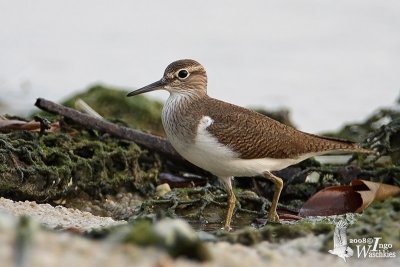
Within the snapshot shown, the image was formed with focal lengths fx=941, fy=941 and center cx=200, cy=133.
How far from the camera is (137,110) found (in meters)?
11.9

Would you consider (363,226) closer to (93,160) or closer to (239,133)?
(239,133)

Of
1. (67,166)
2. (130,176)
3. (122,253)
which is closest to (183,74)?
(130,176)

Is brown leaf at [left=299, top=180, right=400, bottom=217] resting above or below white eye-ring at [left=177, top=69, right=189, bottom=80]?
below

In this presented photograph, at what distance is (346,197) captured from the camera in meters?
7.97

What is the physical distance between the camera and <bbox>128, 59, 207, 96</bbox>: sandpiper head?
8.52 metres

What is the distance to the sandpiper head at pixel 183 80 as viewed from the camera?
8.52 meters

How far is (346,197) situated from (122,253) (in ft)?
13.7

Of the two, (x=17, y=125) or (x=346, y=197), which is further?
(x=17, y=125)

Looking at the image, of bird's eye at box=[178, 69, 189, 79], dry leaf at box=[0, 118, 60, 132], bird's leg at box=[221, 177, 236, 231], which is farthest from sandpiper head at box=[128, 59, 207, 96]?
dry leaf at box=[0, 118, 60, 132]

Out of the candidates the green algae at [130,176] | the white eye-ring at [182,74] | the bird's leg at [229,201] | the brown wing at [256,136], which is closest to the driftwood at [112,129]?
the green algae at [130,176]

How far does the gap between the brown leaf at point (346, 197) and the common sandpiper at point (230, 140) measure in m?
0.33

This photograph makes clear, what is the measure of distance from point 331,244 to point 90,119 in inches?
168

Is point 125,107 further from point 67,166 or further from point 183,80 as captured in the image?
point 67,166

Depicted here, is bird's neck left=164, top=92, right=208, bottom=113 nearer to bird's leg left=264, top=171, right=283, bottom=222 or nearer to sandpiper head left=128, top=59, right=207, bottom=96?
sandpiper head left=128, top=59, right=207, bottom=96
